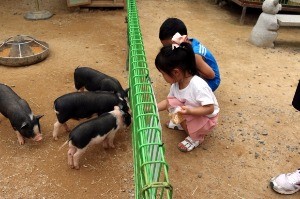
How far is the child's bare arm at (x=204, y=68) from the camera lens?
11.0ft

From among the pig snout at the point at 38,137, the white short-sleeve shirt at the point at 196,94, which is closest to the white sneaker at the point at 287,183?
the white short-sleeve shirt at the point at 196,94

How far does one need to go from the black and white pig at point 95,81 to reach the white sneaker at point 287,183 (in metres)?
1.80

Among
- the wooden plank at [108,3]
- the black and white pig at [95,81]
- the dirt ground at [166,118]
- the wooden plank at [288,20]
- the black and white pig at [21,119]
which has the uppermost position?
the wooden plank at [288,20]

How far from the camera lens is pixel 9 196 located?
8.73ft

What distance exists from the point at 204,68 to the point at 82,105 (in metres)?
1.37

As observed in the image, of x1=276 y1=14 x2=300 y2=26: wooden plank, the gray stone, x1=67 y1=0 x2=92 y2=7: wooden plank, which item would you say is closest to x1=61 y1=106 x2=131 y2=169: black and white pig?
the gray stone

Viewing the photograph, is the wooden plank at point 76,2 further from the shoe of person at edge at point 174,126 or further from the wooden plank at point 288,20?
the shoe of person at edge at point 174,126

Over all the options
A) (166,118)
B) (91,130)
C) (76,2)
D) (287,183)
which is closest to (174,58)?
(91,130)

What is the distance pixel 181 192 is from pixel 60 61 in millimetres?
3242

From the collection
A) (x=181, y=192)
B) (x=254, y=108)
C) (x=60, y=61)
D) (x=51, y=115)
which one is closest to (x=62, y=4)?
(x=60, y=61)

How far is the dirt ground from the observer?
9.33ft

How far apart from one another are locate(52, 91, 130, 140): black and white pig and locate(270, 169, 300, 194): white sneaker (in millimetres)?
1639

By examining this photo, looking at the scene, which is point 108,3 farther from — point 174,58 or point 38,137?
point 174,58

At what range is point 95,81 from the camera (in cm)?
373
